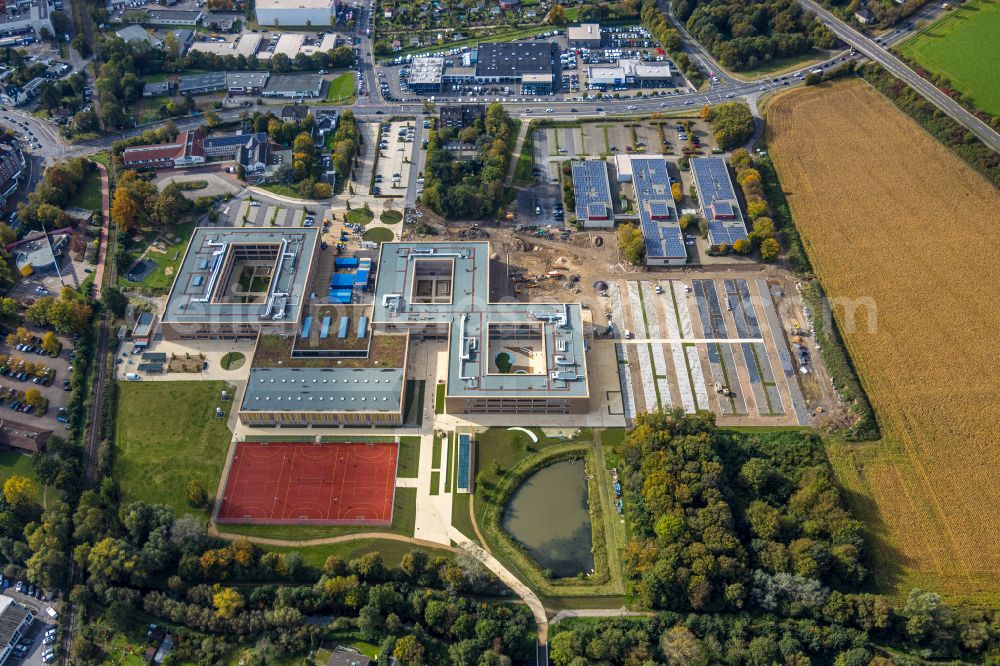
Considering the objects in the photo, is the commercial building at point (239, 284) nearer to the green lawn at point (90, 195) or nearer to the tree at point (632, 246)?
the green lawn at point (90, 195)

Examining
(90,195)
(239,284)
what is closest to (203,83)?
(90,195)

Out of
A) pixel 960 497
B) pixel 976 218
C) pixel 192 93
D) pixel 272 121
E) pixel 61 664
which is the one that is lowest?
pixel 61 664

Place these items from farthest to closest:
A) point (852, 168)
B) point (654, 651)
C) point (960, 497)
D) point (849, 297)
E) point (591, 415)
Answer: point (852, 168)
point (849, 297)
point (591, 415)
point (960, 497)
point (654, 651)

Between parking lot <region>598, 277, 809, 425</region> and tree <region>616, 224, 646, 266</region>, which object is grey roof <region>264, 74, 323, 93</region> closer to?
tree <region>616, 224, 646, 266</region>

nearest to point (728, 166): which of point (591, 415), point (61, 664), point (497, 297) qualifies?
point (497, 297)

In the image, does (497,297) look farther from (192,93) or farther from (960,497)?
(192,93)

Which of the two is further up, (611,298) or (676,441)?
(611,298)

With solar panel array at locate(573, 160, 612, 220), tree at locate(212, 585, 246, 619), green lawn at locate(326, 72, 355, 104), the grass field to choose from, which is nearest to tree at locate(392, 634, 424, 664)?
tree at locate(212, 585, 246, 619)

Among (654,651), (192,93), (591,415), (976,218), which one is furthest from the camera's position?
(192,93)
